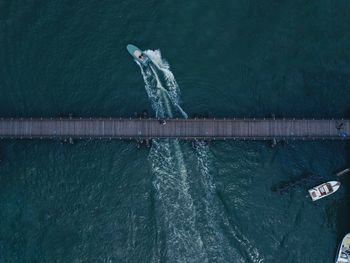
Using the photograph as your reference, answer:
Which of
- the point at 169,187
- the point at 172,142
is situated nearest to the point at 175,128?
the point at 172,142

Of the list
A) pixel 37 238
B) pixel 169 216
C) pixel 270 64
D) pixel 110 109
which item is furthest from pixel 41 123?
pixel 270 64

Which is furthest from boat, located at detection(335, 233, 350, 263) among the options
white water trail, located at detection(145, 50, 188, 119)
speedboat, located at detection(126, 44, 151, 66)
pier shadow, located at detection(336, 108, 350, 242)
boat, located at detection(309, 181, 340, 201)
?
speedboat, located at detection(126, 44, 151, 66)

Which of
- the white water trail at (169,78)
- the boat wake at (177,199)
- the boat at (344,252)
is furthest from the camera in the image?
the white water trail at (169,78)

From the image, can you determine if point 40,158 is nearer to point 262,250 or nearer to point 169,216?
point 169,216

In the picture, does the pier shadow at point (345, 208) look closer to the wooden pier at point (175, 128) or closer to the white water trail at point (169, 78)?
the wooden pier at point (175, 128)

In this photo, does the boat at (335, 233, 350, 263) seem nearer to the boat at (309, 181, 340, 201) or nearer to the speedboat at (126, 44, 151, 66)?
the boat at (309, 181, 340, 201)

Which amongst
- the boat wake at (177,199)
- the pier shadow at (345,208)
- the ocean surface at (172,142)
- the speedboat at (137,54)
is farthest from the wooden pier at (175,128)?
the speedboat at (137,54)
